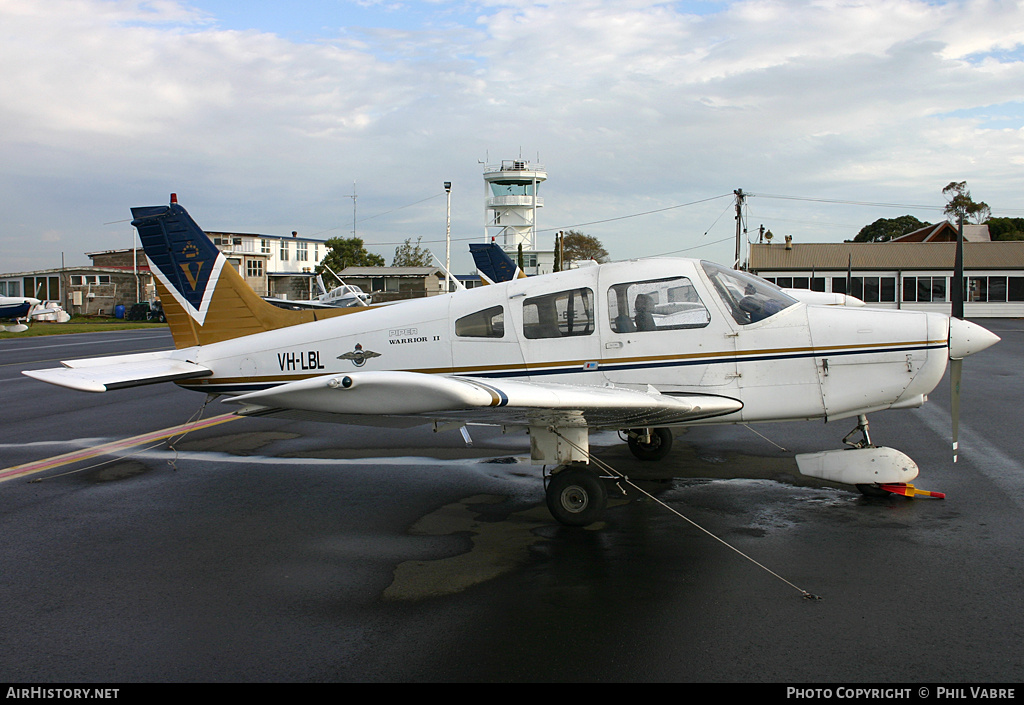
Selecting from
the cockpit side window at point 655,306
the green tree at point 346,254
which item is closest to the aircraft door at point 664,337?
the cockpit side window at point 655,306

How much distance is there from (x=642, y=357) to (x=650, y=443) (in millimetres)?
2230

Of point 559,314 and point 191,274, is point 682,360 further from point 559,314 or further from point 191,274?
point 191,274

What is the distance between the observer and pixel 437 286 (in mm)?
61406

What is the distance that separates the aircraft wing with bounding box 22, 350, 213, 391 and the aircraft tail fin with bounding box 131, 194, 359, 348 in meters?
0.50

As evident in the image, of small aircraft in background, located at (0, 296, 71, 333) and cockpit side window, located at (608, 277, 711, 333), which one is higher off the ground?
small aircraft in background, located at (0, 296, 71, 333)

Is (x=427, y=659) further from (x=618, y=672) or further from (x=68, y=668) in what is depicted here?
(x=68, y=668)

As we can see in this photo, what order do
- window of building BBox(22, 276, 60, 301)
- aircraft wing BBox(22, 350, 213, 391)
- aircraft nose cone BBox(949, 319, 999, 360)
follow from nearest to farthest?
aircraft nose cone BBox(949, 319, 999, 360) < aircraft wing BBox(22, 350, 213, 391) < window of building BBox(22, 276, 60, 301)

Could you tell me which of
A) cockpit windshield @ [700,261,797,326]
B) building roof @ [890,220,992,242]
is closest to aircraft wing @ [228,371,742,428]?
cockpit windshield @ [700,261,797,326]

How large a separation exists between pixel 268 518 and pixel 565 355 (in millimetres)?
3161

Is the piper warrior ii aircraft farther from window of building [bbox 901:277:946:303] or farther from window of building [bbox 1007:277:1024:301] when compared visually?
window of building [bbox 1007:277:1024:301]

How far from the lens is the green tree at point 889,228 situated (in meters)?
86.4

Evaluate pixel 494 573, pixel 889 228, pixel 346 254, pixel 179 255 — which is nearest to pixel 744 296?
pixel 494 573

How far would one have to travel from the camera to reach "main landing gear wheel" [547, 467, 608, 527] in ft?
19.0
